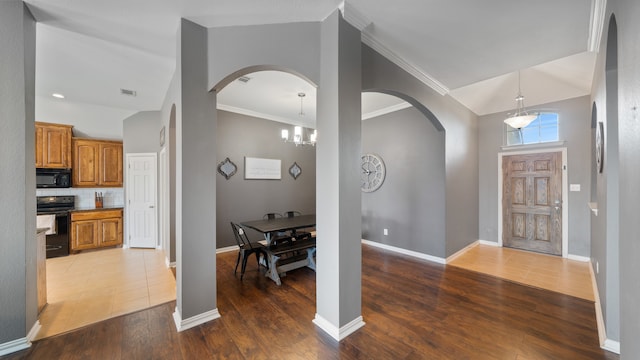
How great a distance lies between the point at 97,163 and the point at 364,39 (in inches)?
222

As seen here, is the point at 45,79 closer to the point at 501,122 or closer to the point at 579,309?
the point at 579,309

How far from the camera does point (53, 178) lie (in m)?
4.41

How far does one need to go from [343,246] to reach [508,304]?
6.98ft

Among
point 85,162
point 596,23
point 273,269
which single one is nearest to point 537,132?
point 596,23

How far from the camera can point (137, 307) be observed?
2.57 m

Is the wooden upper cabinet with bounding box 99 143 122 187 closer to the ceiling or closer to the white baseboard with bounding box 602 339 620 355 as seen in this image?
the ceiling

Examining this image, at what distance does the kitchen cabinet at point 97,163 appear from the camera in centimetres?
463

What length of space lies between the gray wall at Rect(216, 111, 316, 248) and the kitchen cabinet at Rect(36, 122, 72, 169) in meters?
2.87

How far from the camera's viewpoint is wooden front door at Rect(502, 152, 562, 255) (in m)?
4.29

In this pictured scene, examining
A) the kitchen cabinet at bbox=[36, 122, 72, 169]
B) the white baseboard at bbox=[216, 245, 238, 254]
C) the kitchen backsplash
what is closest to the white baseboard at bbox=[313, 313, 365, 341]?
the white baseboard at bbox=[216, 245, 238, 254]

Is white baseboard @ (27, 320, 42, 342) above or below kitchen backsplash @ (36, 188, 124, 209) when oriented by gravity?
below

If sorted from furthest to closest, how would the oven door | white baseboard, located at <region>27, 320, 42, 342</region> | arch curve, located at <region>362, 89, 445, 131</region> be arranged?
the oven door, arch curve, located at <region>362, 89, 445, 131</region>, white baseboard, located at <region>27, 320, 42, 342</region>

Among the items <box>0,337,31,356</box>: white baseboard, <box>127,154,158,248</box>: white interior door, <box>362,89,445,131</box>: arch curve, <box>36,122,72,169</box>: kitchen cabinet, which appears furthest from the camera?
<box>127,154,158,248</box>: white interior door

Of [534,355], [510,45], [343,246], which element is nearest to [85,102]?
[343,246]
